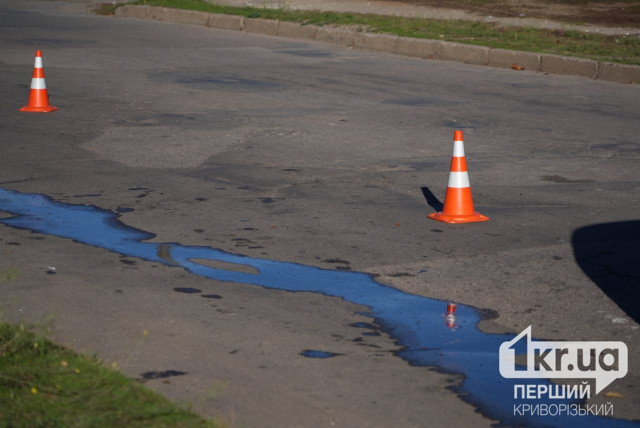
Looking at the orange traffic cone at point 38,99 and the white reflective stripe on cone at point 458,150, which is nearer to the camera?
the white reflective stripe on cone at point 458,150

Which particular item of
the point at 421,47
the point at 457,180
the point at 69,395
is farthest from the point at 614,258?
the point at 421,47

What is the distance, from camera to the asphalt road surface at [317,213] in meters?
4.43

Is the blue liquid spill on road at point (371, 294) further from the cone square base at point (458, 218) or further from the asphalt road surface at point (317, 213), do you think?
the cone square base at point (458, 218)

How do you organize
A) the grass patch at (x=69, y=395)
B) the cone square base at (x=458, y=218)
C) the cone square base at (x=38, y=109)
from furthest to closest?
the cone square base at (x=38, y=109), the cone square base at (x=458, y=218), the grass patch at (x=69, y=395)

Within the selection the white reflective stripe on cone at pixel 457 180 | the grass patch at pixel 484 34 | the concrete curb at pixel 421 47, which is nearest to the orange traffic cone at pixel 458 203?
the white reflective stripe on cone at pixel 457 180

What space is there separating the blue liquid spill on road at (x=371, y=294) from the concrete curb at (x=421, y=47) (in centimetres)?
939

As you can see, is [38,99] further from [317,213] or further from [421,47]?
[421,47]

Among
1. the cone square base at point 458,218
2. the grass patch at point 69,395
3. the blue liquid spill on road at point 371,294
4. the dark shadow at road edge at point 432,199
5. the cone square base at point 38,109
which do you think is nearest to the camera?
the grass patch at point 69,395

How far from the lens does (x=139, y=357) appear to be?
4480mm

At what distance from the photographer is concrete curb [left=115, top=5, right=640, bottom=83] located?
14758mm

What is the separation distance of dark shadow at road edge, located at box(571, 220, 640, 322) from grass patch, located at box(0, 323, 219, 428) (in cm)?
260

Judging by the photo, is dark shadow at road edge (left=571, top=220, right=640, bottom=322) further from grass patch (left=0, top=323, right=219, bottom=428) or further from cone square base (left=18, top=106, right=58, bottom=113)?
cone square base (left=18, top=106, right=58, bottom=113)

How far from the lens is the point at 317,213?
7.39 metres

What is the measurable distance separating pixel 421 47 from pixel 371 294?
12.1 m
